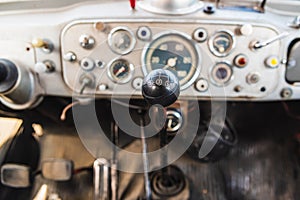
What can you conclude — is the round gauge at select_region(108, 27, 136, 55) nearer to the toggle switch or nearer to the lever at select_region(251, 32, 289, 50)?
the toggle switch

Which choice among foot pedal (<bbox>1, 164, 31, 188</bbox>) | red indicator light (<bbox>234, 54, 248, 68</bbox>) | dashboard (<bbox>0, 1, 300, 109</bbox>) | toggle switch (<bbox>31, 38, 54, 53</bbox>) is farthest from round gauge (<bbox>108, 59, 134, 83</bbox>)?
foot pedal (<bbox>1, 164, 31, 188</bbox>)

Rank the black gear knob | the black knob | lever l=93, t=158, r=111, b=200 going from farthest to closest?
1. lever l=93, t=158, r=111, b=200
2. the black knob
3. the black gear knob

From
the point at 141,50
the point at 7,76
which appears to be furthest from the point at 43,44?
the point at 141,50

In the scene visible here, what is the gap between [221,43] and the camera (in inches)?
42.5

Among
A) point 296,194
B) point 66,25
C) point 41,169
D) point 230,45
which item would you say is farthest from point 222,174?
point 66,25

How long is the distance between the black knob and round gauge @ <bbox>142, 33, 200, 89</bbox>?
36cm

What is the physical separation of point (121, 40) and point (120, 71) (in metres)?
0.09

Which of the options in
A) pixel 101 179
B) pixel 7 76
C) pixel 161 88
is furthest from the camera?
pixel 101 179

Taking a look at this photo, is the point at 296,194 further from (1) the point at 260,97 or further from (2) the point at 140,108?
(2) the point at 140,108

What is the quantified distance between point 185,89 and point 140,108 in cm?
18

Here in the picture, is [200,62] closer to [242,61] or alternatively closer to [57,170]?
[242,61]

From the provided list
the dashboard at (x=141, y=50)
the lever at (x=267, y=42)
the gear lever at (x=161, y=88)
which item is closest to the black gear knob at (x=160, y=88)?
the gear lever at (x=161, y=88)

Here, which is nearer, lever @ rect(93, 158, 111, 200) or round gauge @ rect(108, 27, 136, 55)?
round gauge @ rect(108, 27, 136, 55)

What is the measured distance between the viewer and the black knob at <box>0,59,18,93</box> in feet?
3.38
